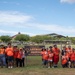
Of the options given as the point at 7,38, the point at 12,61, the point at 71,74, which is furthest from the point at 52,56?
the point at 7,38

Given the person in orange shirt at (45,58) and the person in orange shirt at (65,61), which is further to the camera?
the person in orange shirt at (45,58)

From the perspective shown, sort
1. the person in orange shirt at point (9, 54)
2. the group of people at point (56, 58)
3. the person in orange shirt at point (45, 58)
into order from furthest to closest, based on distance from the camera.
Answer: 1. the person in orange shirt at point (45, 58)
2. the group of people at point (56, 58)
3. the person in orange shirt at point (9, 54)

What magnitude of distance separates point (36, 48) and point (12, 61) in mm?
4452

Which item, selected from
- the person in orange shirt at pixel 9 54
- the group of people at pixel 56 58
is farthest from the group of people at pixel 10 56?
the group of people at pixel 56 58

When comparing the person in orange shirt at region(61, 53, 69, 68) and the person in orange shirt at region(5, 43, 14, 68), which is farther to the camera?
the person in orange shirt at region(61, 53, 69, 68)

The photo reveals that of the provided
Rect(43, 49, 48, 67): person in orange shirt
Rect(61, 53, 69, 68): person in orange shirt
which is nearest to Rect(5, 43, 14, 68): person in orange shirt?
Rect(43, 49, 48, 67): person in orange shirt

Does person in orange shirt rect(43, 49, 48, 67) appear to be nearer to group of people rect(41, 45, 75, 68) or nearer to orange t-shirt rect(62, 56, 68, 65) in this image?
group of people rect(41, 45, 75, 68)

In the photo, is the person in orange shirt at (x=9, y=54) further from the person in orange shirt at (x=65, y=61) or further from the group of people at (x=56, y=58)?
the person in orange shirt at (x=65, y=61)

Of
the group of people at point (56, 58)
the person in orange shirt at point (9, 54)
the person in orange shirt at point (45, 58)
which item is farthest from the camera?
the person in orange shirt at point (45, 58)

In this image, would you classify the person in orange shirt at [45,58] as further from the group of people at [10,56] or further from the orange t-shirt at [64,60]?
the group of people at [10,56]

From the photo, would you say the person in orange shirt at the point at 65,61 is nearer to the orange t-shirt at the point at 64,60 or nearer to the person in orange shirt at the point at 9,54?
the orange t-shirt at the point at 64,60

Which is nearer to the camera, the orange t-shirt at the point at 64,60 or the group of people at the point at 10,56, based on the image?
the group of people at the point at 10,56

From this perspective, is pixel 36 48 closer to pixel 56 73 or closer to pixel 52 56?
pixel 52 56

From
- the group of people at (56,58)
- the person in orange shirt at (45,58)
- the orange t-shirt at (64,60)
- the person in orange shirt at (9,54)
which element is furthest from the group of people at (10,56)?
the orange t-shirt at (64,60)
